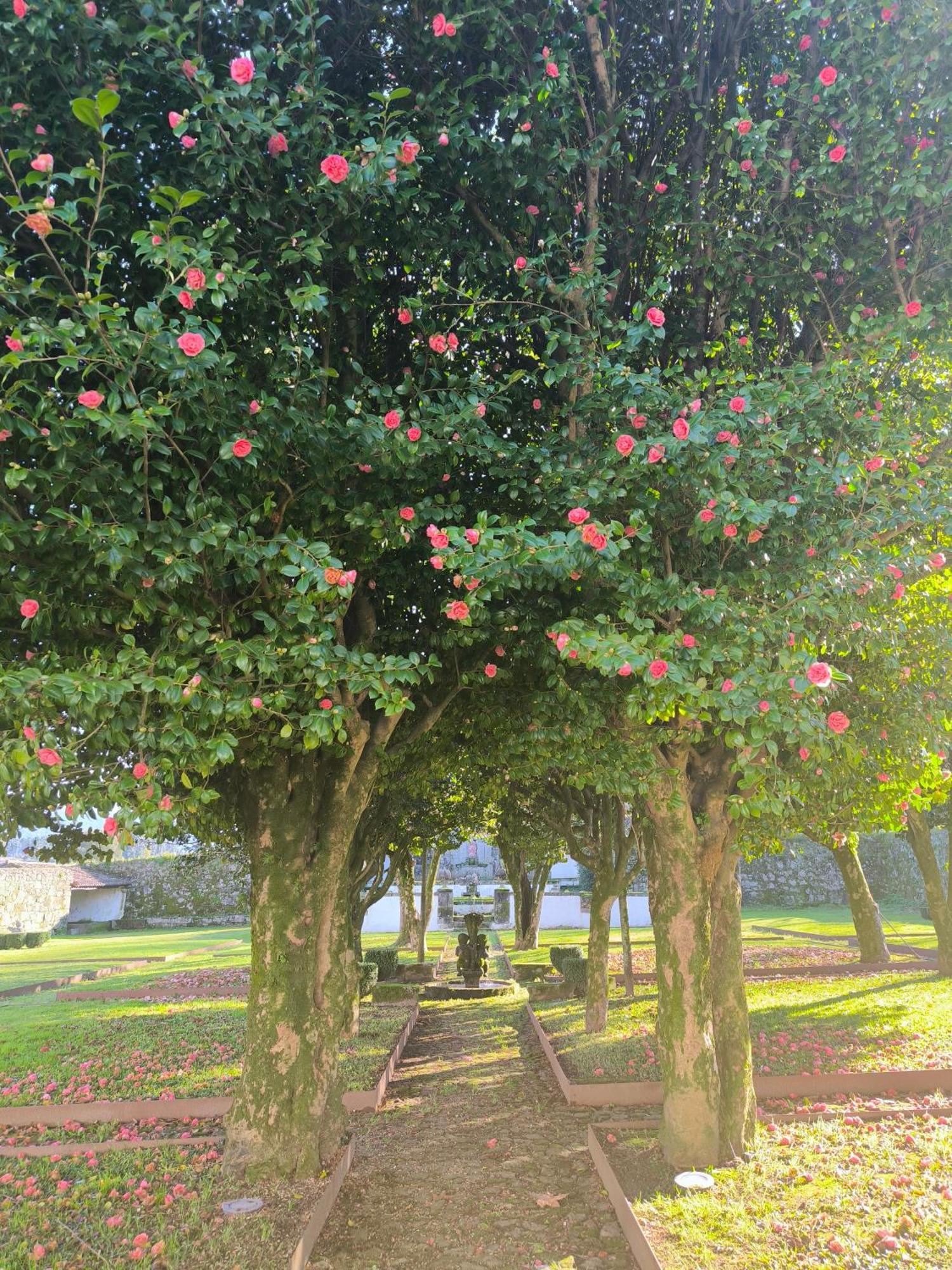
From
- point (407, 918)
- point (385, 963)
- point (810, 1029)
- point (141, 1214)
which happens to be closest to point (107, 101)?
point (141, 1214)

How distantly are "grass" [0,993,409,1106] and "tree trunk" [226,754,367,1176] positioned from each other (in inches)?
112

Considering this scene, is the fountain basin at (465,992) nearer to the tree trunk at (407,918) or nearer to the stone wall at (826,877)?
the tree trunk at (407,918)

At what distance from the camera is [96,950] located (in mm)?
31781

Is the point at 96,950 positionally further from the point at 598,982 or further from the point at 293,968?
the point at 293,968

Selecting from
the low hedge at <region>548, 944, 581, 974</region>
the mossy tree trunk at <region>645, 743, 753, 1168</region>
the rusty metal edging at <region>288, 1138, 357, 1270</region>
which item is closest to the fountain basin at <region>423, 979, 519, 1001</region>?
the low hedge at <region>548, 944, 581, 974</region>

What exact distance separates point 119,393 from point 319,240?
4.53 ft

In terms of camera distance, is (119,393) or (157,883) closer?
(119,393)

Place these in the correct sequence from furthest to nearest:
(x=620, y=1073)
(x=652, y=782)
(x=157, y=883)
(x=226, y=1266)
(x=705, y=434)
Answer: (x=157, y=883) < (x=620, y=1073) < (x=652, y=782) < (x=226, y=1266) < (x=705, y=434)

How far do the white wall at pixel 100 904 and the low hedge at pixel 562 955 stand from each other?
104 ft

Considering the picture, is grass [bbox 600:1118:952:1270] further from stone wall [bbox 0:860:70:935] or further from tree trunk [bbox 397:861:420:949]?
stone wall [bbox 0:860:70:935]

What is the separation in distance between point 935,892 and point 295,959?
13383 millimetres

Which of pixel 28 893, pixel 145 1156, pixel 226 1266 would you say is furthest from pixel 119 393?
pixel 28 893

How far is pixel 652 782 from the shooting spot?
21.9 ft

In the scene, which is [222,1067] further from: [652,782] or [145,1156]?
[652,782]
